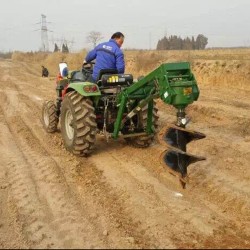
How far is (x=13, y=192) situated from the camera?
5039 mm

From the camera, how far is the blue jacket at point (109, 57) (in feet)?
22.0

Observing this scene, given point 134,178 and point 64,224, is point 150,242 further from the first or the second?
point 134,178

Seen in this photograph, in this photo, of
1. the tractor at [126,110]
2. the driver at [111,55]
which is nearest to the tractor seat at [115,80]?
the tractor at [126,110]

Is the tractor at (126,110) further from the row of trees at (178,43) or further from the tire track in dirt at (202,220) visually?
the row of trees at (178,43)

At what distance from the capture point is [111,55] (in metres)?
6.70

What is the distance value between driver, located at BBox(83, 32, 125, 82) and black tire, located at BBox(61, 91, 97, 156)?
58cm

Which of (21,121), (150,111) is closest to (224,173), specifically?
(150,111)

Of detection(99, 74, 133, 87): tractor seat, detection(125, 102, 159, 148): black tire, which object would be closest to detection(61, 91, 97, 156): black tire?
detection(99, 74, 133, 87): tractor seat

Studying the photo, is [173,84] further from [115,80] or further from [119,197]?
[115,80]

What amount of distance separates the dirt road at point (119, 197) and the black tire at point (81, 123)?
0.68ft

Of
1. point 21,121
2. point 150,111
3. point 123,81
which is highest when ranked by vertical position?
point 123,81

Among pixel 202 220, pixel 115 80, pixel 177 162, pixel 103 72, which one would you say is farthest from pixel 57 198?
pixel 103 72

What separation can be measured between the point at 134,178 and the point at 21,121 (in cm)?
493

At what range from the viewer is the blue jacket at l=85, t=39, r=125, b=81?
670 centimetres
